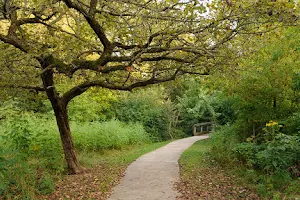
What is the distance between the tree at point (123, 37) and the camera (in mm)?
5770

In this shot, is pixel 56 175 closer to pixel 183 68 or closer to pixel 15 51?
pixel 15 51

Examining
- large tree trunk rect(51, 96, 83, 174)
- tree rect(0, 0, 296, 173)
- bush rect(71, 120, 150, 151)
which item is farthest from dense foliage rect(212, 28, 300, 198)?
bush rect(71, 120, 150, 151)

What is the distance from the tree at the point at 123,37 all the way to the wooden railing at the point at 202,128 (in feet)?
57.0


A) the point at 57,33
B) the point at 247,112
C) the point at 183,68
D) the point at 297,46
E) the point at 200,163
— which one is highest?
the point at 57,33

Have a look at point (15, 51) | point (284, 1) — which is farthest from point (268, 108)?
point (15, 51)

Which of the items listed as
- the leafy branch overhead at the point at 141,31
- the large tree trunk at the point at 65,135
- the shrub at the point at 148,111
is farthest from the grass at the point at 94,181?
the shrub at the point at 148,111

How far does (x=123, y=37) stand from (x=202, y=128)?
69.4ft

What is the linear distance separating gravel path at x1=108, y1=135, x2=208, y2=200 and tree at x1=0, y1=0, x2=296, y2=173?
202 centimetres

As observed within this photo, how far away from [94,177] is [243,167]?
4.56m

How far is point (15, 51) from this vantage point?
28.7 feet

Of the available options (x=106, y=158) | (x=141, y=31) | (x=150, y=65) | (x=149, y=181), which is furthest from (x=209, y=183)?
(x=106, y=158)

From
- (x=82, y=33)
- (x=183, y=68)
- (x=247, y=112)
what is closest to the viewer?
→ (x=183, y=68)

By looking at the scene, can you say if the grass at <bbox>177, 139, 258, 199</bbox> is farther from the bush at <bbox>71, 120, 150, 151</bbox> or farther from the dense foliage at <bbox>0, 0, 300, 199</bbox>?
the bush at <bbox>71, 120, 150, 151</bbox>

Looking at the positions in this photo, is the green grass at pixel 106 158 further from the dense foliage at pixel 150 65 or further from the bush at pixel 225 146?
the bush at pixel 225 146
